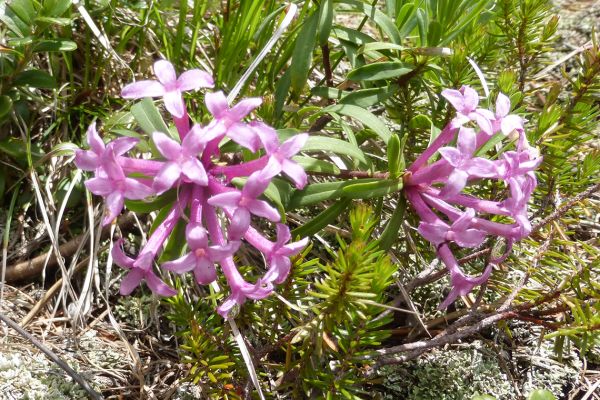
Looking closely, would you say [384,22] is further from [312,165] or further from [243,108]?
[243,108]

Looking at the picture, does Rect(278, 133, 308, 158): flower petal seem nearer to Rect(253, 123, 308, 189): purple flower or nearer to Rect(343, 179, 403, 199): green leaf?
Rect(253, 123, 308, 189): purple flower

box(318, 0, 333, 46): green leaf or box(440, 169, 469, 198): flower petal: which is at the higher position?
box(318, 0, 333, 46): green leaf

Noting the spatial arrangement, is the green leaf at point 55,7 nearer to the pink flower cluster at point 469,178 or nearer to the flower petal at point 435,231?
the pink flower cluster at point 469,178

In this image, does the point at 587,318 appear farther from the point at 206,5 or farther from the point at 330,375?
the point at 206,5

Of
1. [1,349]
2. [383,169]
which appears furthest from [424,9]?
[1,349]

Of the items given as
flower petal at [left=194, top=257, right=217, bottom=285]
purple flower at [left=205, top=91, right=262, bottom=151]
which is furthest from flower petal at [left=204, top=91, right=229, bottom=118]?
flower petal at [left=194, top=257, right=217, bottom=285]

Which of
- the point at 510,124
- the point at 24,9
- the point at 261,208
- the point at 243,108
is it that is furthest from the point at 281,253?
the point at 24,9
